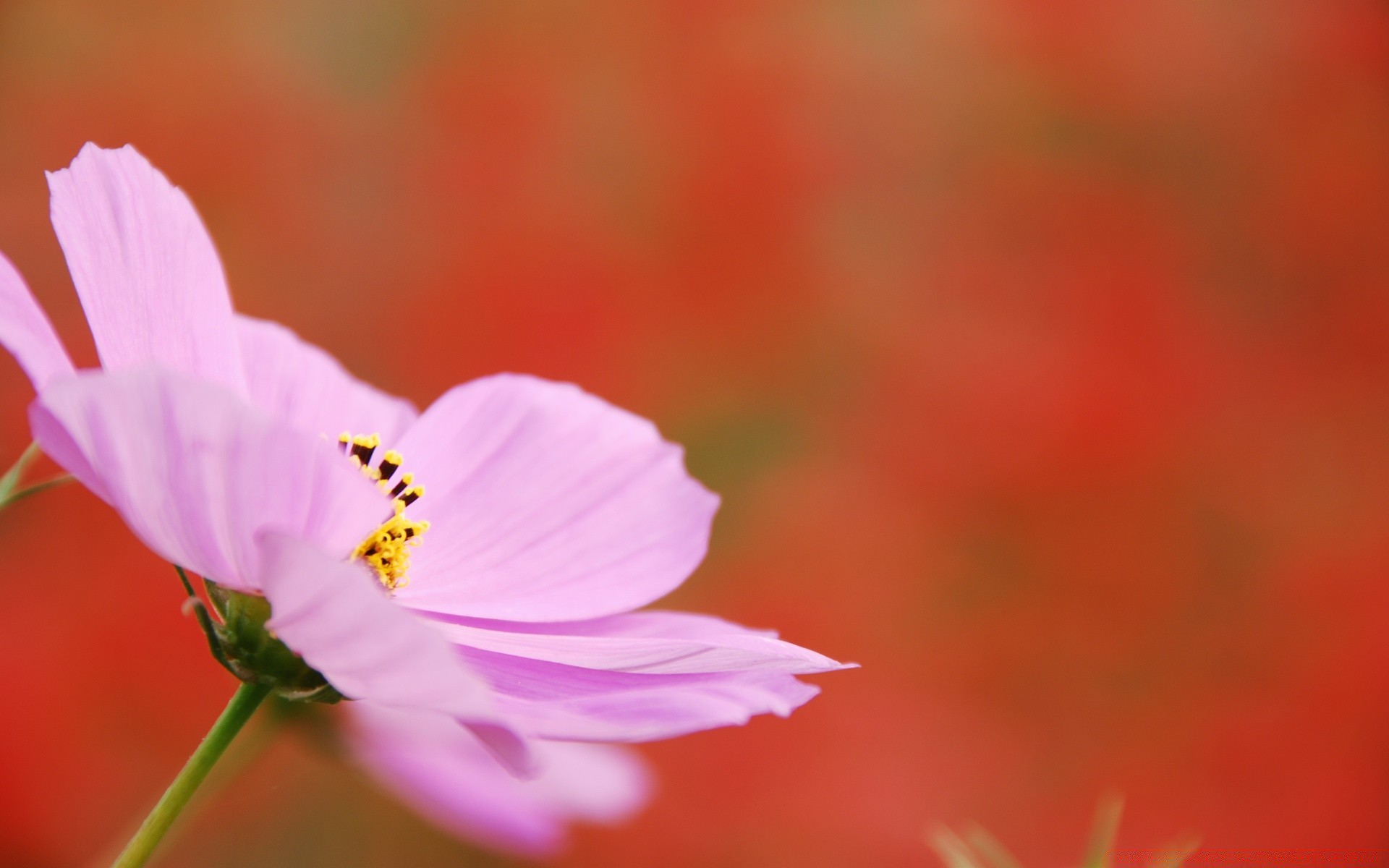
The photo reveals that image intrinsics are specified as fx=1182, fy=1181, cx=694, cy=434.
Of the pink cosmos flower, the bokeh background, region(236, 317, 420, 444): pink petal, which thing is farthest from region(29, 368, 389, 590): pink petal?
the bokeh background

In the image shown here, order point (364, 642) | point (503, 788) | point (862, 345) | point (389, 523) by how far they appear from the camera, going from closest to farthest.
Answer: point (364, 642) → point (389, 523) → point (503, 788) → point (862, 345)

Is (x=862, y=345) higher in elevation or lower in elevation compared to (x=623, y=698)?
higher

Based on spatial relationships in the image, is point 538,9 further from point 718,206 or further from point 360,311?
point 360,311

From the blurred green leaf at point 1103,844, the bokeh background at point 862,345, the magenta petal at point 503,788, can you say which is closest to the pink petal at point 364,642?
the blurred green leaf at point 1103,844

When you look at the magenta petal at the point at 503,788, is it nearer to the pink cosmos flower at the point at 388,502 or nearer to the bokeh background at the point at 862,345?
the pink cosmos flower at the point at 388,502

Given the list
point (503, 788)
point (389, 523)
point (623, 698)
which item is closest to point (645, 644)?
point (623, 698)

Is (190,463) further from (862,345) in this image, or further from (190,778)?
(862,345)

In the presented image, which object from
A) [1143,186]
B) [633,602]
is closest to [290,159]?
[1143,186]
